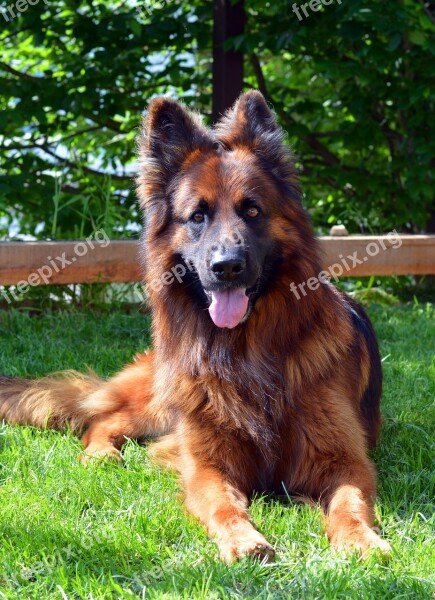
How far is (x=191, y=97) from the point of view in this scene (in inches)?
346

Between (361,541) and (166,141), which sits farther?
(166,141)

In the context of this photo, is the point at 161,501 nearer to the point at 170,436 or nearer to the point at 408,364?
the point at 170,436

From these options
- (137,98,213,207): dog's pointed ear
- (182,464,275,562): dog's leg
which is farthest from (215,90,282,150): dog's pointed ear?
(182,464,275,562): dog's leg

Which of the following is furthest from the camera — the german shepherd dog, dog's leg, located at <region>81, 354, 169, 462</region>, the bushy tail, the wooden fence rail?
the wooden fence rail

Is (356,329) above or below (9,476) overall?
above

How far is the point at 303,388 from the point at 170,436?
2.68ft

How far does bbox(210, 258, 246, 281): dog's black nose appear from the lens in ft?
11.5

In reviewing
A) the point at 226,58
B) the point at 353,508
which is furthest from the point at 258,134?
the point at 226,58

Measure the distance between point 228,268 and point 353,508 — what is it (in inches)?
44.7

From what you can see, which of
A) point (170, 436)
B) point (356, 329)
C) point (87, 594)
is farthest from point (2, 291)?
point (87, 594)

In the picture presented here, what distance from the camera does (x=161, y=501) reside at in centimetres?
348

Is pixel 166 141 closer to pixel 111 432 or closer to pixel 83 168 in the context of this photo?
pixel 111 432

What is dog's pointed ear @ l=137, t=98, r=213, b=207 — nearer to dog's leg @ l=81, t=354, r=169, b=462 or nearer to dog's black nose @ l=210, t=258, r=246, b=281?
dog's black nose @ l=210, t=258, r=246, b=281

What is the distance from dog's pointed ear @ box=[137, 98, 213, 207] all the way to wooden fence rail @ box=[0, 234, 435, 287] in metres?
2.03
